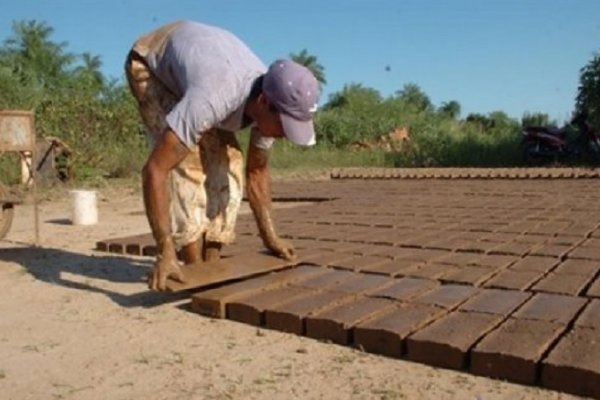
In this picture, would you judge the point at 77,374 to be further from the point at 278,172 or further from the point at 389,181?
the point at 278,172

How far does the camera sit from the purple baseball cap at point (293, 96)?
2262mm

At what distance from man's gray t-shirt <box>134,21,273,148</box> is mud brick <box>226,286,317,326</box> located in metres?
0.68

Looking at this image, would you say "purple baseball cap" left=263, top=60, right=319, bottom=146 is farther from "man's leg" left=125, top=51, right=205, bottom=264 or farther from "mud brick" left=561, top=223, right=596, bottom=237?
"mud brick" left=561, top=223, right=596, bottom=237

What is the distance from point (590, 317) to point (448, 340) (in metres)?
0.57

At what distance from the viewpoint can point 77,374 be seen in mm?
1971

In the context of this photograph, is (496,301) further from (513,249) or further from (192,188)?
(192,188)

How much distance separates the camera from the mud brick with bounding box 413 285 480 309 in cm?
238

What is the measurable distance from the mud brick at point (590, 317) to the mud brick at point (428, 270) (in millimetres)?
700

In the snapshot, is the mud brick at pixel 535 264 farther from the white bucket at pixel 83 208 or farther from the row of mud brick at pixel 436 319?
the white bucket at pixel 83 208

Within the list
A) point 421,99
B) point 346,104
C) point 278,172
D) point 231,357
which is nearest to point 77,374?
point 231,357

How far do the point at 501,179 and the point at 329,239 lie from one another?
16.5 feet

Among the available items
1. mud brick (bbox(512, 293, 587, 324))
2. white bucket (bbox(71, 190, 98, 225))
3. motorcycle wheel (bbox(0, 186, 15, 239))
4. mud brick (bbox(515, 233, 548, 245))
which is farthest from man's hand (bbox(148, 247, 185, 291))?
white bucket (bbox(71, 190, 98, 225))

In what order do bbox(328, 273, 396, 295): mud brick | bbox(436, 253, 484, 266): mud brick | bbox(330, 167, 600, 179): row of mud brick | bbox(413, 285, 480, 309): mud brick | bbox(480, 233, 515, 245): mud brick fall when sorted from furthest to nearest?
bbox(330, 167, 600, 179): row of mud brick
bbox(480, 233, 515, 245): mud brick
bbox(436, 253, 484, 266): mud brick
bbox(328, 273, 396, 295): mud brick
bbox(413, 285, 480, 309): mud brick

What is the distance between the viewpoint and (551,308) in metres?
2.27
